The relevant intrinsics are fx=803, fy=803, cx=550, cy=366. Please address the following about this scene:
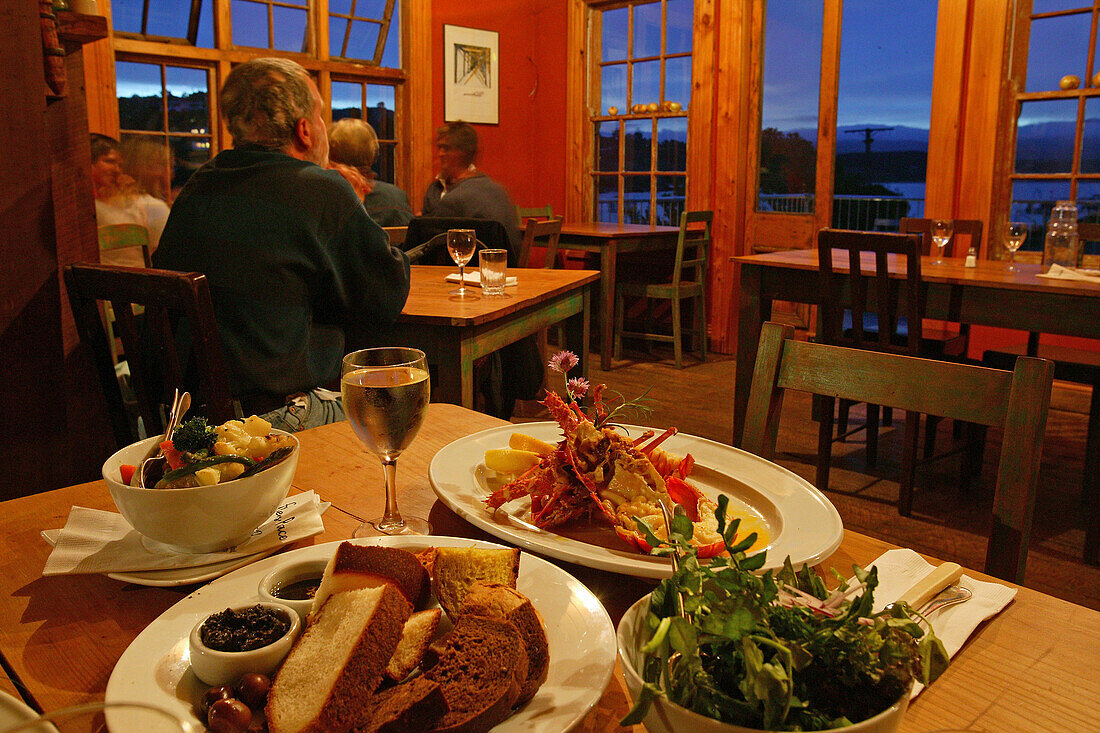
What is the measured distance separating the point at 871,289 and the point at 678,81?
3280mm

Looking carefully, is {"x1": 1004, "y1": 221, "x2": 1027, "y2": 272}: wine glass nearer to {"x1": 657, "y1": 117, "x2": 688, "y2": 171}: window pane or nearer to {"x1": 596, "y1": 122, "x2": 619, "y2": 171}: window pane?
{"x1": 657, "y1": 117, "x2": 688, "y2": 171}: window pane

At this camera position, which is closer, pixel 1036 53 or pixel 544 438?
pixel 544 438

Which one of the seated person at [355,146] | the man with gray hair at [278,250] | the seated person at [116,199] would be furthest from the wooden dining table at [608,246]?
the man with gray hair at [278,250]

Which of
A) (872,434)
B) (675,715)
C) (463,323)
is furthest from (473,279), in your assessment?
(675,715)

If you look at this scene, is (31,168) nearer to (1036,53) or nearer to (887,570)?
(887,570)

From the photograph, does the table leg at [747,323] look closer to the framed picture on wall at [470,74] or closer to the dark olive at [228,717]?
the dark olive at [228,717]

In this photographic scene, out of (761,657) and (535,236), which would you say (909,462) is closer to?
(535,236)

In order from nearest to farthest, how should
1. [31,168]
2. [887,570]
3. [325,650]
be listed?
[325,650], [887,570], [31,168]

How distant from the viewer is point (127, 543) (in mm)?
788

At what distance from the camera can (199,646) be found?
54 cm

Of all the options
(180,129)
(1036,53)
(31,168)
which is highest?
(1036,53)

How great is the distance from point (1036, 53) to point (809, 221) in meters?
1.51

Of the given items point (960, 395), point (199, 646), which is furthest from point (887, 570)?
point (199, 646)

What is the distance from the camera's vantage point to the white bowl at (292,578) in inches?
24.1
